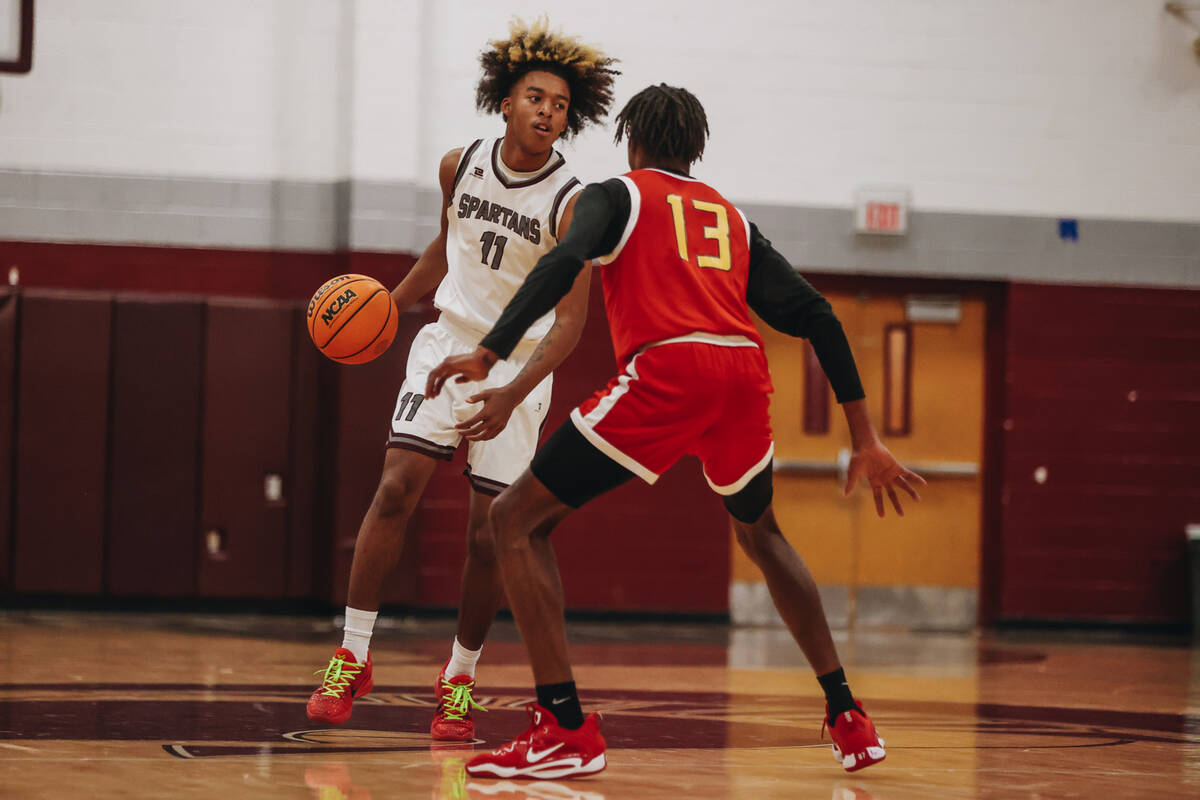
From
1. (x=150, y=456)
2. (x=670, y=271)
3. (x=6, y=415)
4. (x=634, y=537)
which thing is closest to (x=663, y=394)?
(x=670, y=271)

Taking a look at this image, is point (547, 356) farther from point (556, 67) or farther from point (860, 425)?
point (556, 67)

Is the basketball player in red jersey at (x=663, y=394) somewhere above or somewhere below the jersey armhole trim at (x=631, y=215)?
below

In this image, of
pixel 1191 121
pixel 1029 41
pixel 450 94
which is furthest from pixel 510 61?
pixel 1191 121

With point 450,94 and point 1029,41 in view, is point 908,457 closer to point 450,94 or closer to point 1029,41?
point 1029,41

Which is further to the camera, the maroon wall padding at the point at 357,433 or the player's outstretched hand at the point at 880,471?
the maroon wall padding at the point at 357,433

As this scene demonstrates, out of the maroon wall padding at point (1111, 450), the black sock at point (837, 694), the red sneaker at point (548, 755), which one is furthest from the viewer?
the maroon wall padding at point (1111, 450)

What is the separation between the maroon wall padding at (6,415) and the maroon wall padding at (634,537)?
2611 millimetres

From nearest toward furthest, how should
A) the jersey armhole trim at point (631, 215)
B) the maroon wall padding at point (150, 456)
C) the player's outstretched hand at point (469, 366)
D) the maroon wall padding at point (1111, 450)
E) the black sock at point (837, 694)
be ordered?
the player's outstretched hand at point (469, 366) < the jersey armhole trim at point (631, 215) < the black sock at point (837, 694) < the maroon wall padding at point (150, 456) < the maroon wall padding at point (1111, 450)

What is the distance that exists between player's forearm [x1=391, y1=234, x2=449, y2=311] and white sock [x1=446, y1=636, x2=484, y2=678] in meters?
1.07

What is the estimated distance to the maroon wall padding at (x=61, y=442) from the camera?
8305 mm

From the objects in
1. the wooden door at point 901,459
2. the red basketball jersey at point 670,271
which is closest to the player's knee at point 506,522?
the red basketball jersey at point 670,271

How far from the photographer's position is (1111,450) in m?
9.24

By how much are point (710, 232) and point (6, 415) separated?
617cm

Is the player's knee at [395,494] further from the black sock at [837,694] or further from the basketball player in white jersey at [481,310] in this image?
the black sock at [837,694]
